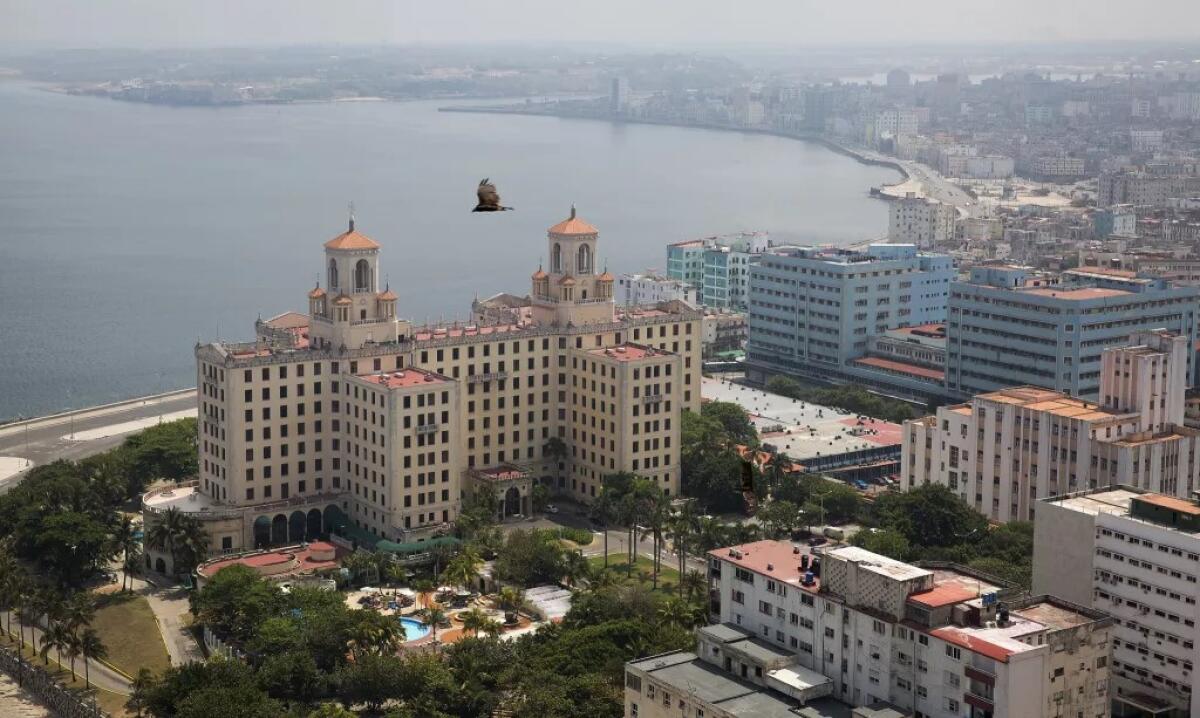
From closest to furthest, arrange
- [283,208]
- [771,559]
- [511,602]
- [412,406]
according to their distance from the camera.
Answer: [771,559]
[511,602]
[412,406]
[283,208]

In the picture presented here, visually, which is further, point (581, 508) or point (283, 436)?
point (581, 508)

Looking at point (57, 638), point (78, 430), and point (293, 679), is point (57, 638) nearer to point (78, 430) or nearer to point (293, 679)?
point (293, 679)

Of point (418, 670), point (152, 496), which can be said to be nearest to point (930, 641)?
point (418, 670)

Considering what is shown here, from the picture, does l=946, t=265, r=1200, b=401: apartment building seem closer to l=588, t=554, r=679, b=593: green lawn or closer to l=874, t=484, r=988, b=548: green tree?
l=874, t=484, r=988, b=548: green tree

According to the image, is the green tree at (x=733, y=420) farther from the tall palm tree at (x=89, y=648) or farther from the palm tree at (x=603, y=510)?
the tall palm tree at (x=89, y=648)

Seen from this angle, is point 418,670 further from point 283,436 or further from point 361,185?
point 361,185

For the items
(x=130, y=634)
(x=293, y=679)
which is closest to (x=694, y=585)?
(x=293, y=679)

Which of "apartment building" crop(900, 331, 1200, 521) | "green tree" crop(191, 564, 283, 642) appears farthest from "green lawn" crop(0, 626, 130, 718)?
"apartment building" crop(900, 331, 1200, 521)

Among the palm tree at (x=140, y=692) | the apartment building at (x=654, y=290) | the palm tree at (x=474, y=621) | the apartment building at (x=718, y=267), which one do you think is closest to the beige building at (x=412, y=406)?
the palm tree at (x=474, y=621)
